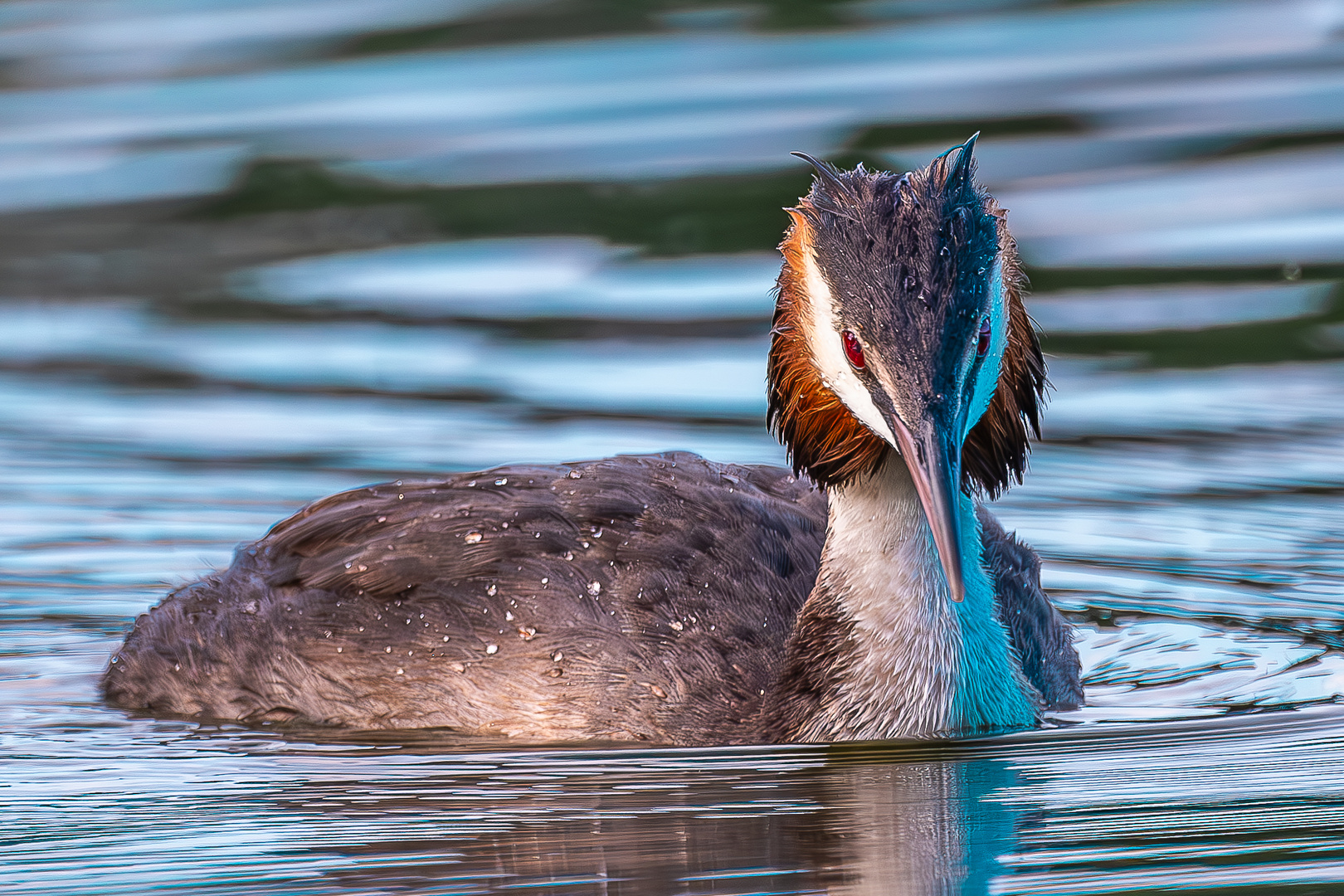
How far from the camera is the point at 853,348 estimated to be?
801 cm

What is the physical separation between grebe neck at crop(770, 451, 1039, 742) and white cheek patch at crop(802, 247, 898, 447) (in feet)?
1.19

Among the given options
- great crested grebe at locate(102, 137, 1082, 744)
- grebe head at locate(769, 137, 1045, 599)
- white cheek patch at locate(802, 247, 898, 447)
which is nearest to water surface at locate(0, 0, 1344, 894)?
great crested grebe at locate(102, 137, 1082, 744)

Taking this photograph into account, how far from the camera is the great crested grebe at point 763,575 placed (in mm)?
7973

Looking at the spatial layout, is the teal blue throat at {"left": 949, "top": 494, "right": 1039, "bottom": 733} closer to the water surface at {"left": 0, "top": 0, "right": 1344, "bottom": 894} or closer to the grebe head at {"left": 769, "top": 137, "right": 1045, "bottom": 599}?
the water surface at {"left": 0, "top": 0, "right": 1344, "bottom": 894}

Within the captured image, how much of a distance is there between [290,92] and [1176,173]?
23.4 ft

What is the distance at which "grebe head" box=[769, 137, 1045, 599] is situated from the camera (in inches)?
305

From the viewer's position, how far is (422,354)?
48.8ft

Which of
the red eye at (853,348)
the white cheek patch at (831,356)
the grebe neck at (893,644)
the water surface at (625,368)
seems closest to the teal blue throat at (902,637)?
the grebe neck at (893,644)

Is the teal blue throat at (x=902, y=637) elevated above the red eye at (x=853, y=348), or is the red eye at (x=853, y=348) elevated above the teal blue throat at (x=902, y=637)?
the red eye at (x=853, y=348)

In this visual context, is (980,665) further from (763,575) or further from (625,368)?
(625,368)

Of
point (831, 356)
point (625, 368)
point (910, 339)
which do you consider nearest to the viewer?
point (910, 339)

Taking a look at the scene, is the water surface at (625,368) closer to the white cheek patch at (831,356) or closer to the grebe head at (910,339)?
the grebe head at (910,339)

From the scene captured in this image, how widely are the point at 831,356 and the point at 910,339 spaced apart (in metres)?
0.49

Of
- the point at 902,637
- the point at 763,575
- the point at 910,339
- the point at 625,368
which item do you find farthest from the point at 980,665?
the point at 625,368
